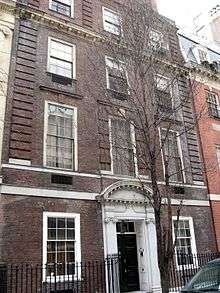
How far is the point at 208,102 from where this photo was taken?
22047 mm

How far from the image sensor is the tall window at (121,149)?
15719 mm

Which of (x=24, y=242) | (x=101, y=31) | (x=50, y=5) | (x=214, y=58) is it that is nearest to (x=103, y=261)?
(x=24, y=242)

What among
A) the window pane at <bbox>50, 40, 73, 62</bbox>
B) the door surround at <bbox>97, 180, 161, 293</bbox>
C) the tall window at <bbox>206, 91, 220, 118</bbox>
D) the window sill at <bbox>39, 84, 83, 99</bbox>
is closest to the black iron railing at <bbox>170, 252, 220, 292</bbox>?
the door surround at <bbox>97, 180, 161, 293</bbox>

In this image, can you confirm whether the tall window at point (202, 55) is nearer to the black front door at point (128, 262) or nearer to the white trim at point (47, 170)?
the white trim at point (47, 170)

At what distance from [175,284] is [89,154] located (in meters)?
6.60

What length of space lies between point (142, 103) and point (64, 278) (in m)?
7.05

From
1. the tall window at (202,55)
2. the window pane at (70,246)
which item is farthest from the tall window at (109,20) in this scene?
the window pane at (70,246)

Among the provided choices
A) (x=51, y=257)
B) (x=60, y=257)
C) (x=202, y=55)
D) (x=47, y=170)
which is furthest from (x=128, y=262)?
(x=202, y=55)

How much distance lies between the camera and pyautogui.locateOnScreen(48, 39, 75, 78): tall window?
16.3 metres

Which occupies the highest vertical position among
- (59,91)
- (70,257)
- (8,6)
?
(8,6)

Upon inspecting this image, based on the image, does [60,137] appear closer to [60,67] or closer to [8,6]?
[60,67]

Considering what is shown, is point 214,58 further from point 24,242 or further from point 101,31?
point 24,242

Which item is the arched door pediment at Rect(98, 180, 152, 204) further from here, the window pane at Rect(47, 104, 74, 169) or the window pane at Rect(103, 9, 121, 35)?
the window pane at Rect(103, 9, 121, 35)

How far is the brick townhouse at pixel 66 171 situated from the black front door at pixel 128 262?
0.08m
